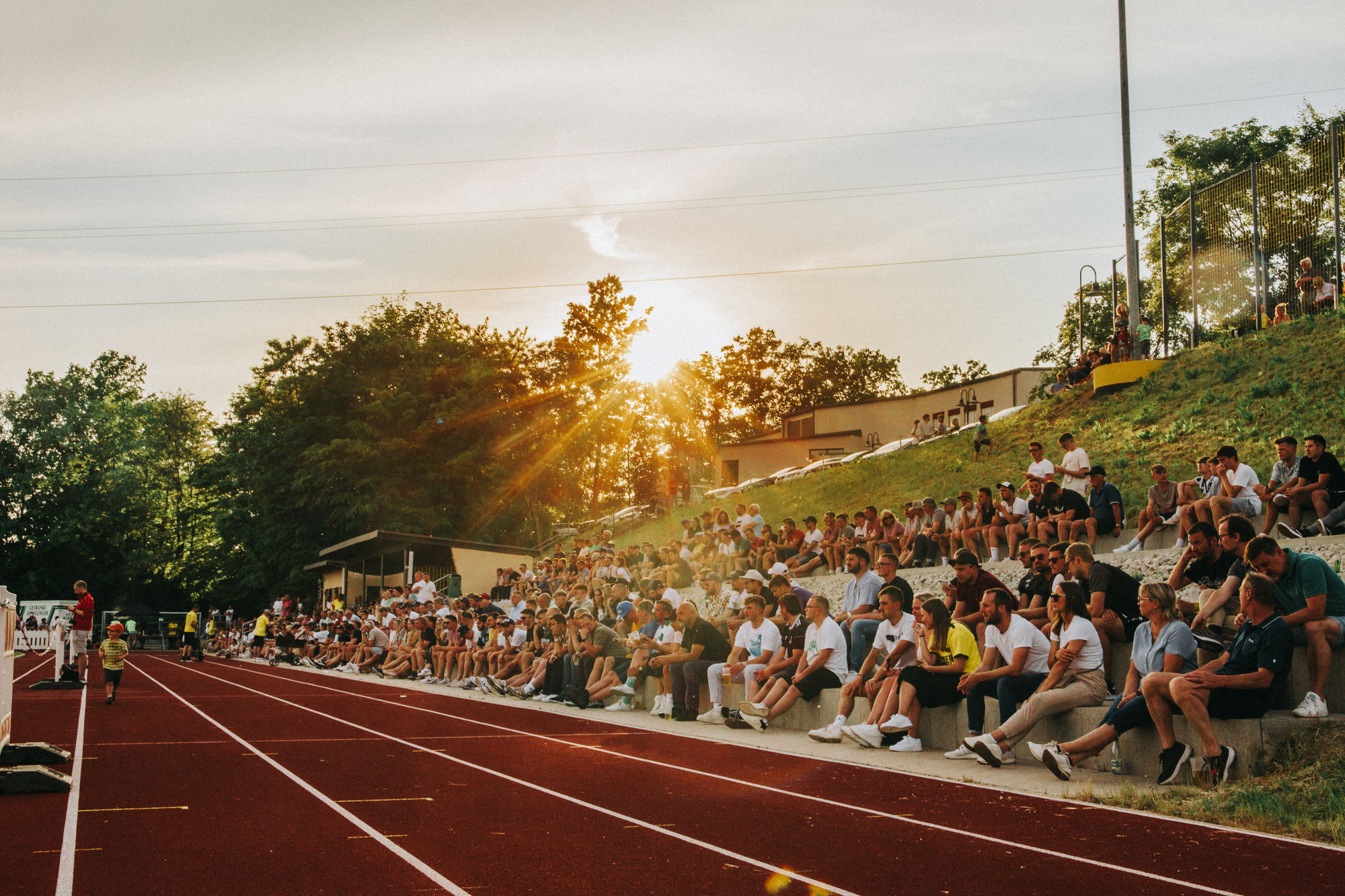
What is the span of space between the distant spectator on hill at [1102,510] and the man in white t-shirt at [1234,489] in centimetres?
150

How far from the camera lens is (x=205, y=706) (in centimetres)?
1669

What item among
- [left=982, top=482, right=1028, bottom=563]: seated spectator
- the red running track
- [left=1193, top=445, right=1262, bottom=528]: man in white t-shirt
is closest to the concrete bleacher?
the red running track

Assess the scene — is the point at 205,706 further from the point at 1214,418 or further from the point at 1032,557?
the point at 1214,418

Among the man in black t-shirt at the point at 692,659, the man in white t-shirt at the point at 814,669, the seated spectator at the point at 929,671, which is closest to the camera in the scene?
the seated spectator at the point at 929,671

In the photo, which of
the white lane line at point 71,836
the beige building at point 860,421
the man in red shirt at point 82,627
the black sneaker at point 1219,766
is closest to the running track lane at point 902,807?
the black sneaker at point 1219,766

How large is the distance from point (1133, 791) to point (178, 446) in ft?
259

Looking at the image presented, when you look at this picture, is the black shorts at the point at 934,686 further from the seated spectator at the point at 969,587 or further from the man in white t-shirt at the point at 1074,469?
the man in white t-shirt at the point at 1074,469

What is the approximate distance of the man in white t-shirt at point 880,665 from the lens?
1046 centimetres

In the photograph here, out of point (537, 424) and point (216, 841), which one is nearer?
point (216, 841)

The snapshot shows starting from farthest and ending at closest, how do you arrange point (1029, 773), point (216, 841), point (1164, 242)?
point (1164, 242) < point (1029, 773) < point (216, 841)

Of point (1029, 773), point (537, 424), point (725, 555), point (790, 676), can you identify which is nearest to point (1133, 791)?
point (1029, 773)

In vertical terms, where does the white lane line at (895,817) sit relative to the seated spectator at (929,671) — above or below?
below

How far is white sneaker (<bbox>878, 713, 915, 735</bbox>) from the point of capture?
397 inches

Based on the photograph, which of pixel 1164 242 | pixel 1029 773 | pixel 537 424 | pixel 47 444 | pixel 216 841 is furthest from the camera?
pixel 47 444
